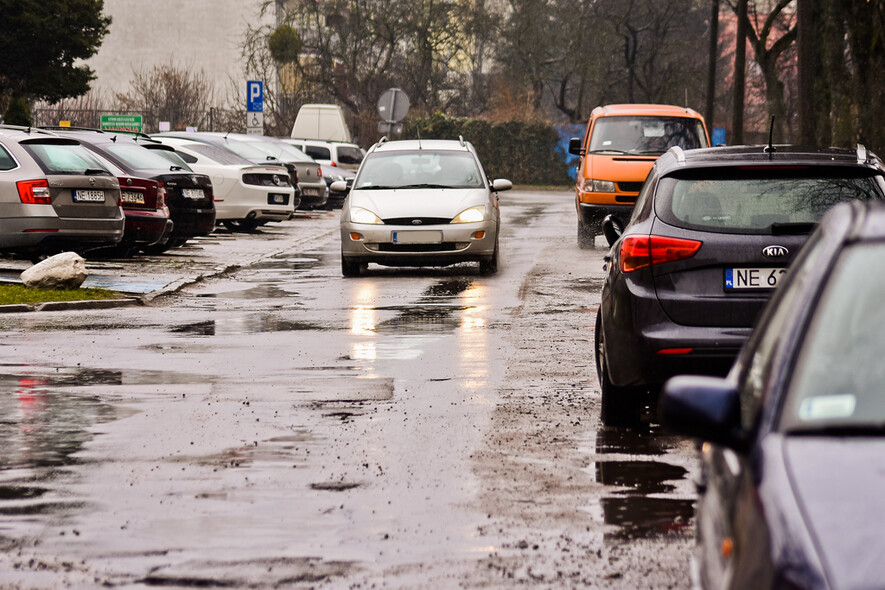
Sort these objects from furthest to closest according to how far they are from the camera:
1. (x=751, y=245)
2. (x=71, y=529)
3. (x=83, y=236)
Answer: (x=83, y=236), (x=751, y=245), (x=71, y=529)

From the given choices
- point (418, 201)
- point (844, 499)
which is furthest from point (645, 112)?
point (844, 499)

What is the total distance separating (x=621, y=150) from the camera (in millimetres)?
25750

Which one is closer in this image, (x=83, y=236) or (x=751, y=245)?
(x=751, y=245)

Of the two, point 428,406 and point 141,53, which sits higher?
point 141,53

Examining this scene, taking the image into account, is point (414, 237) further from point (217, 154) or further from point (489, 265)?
point (217, 154)

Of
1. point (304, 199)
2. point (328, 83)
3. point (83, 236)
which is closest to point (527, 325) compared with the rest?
point (83, 236)

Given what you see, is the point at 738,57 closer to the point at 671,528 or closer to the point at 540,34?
the point at 540,34

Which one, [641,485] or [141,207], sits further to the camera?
[141,207]

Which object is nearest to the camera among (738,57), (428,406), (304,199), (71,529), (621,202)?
(71,529)

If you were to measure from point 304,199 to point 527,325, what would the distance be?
23431mm

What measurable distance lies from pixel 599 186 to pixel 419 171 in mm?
4564

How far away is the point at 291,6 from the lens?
2430 inches

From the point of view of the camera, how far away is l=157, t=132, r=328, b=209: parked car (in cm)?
3206

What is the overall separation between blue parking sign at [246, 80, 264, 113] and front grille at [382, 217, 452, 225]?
721 inches
